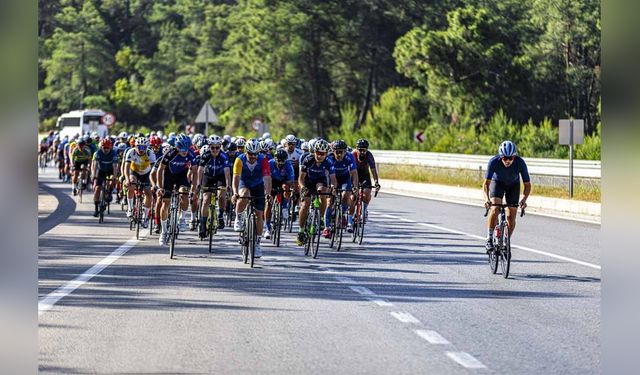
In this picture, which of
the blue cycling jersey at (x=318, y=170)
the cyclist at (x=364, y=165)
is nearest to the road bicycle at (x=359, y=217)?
the cyclist at (x=364, y=165)

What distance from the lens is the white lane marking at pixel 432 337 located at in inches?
447

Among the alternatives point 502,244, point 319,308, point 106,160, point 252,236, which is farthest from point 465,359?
point 106,160

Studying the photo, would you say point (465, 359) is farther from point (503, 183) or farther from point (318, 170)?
point (318, 170)

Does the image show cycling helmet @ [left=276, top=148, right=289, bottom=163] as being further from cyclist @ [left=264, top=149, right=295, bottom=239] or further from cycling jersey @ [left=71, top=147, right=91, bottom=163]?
cycling jersey @ [left=71, top=147, right=91, bottom=163]

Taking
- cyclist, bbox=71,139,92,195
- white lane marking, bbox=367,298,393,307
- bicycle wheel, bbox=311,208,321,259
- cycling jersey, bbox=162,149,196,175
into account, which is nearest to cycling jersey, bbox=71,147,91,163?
cyclist, bbox=71,139,92,195

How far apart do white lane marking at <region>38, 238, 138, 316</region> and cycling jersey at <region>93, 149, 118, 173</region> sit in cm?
781

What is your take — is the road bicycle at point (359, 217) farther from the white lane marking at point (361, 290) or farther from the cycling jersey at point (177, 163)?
the white lane marking at point (361, 290)

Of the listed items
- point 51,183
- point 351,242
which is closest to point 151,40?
point 51,183

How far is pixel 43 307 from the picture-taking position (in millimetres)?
13805

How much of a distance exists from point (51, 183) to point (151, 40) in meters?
76.3

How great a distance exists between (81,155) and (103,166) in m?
5.80

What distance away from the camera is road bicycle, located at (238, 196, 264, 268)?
18.8 metres

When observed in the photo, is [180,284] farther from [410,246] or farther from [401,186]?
[401,186]

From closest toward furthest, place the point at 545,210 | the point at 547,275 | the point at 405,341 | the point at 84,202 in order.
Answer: the point at 405,341
the point at 547,275
the point at 545,210
the point at 84,202
